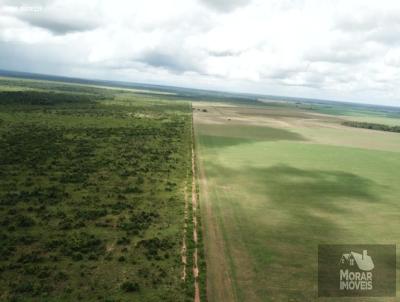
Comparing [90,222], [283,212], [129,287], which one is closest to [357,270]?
[283,212]

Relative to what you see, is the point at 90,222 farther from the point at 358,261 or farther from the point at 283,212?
the point at 358,261

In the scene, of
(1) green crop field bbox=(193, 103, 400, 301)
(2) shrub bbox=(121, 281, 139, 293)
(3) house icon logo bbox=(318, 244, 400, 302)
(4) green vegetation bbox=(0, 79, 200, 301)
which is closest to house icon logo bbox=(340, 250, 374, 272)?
(3) house icon logo bbox=(318, 244, 400, 302)

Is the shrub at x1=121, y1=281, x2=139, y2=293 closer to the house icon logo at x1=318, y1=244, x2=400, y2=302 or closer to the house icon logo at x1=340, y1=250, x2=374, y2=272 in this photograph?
the house icon logo at x1=318, y1=244, x2=400, y2=302

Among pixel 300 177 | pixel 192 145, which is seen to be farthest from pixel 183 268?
pixel 192 145

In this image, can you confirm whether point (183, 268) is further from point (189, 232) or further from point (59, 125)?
point (59, 125)

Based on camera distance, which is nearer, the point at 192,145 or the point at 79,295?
the point at 79,295

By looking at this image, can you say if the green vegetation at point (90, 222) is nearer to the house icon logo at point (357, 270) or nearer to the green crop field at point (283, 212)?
the green crop field at point (283, 212)

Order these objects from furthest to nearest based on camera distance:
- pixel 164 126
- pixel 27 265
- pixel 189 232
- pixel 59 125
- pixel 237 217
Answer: pixel 164 126 → pixel 59 125 → pixel 237 217 → pixel 189 232 → pixel 27 265
